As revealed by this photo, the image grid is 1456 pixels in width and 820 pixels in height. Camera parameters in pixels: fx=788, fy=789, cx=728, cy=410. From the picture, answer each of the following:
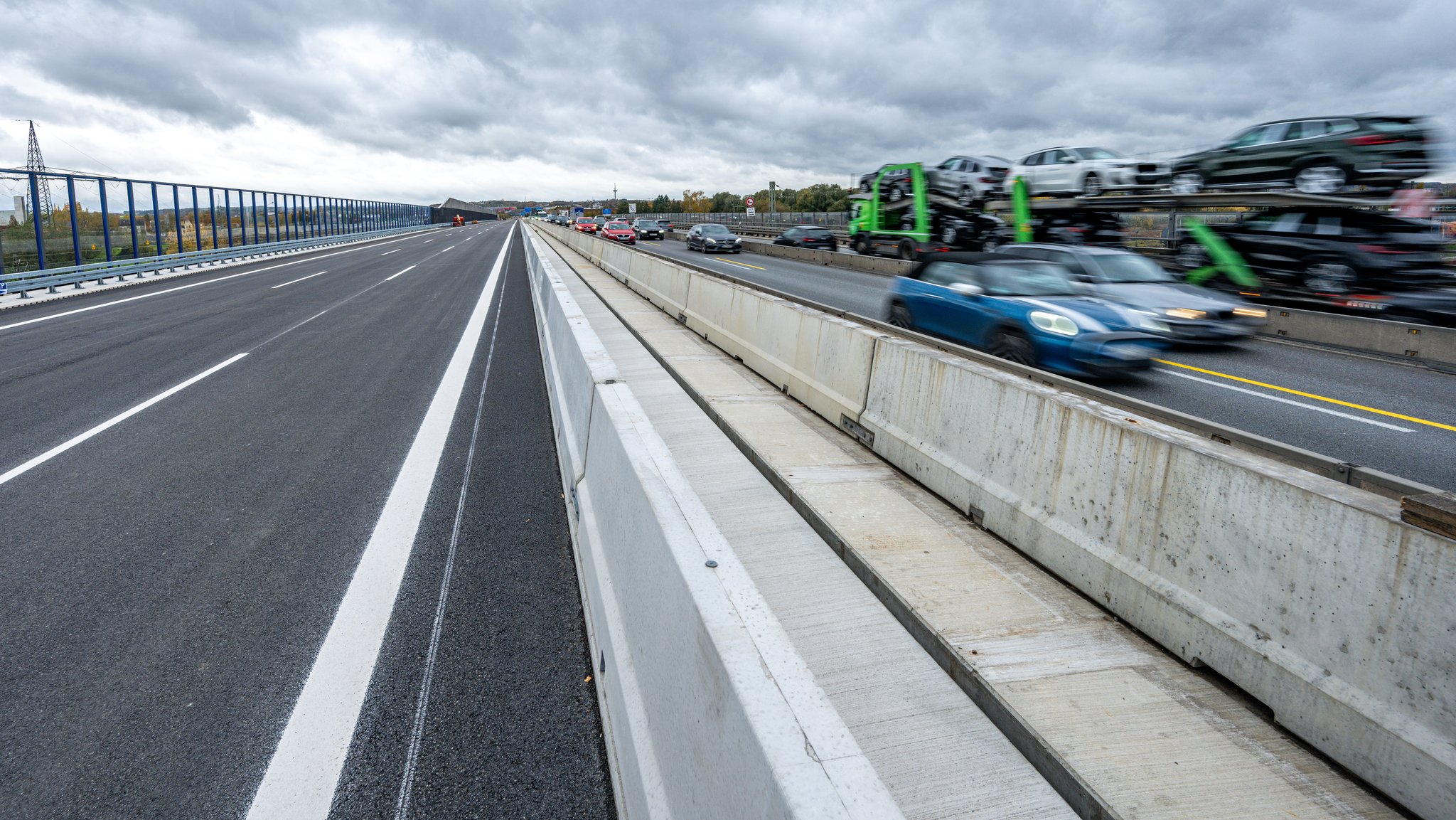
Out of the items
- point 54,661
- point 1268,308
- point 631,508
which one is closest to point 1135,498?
point 631,508

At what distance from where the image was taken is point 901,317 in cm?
1198

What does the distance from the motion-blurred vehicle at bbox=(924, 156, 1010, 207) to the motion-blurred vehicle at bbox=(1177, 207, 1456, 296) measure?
783 cm

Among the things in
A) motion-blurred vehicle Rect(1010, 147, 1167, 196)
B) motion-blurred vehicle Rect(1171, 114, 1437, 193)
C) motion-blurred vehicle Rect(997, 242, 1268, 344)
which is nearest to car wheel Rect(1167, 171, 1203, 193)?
motion-blurred vehicle Rect(1171, 114, 1437, 193)

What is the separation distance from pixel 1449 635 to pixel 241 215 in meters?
47.4

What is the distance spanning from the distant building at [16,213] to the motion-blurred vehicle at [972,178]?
25500mm

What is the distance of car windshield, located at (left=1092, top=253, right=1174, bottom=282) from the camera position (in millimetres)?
11477

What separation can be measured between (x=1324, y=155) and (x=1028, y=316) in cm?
944

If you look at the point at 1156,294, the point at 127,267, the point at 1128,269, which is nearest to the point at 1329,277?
the point at 1128,269

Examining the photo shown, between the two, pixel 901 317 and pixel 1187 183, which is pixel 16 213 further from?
pixel 1187 183

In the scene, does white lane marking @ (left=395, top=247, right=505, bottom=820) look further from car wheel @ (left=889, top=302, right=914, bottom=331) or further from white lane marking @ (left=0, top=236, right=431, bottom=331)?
white lane marking @ (left=0, top=236, right=431, bottom=331)

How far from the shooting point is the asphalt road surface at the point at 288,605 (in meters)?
2.96

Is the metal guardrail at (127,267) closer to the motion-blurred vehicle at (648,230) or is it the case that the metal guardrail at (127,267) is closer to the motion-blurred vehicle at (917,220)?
the motion-blurred vehicle at (648,230)

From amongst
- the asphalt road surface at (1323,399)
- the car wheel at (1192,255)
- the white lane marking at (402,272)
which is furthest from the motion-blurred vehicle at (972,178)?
the white lane marking at (402,272)

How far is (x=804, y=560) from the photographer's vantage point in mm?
4691
